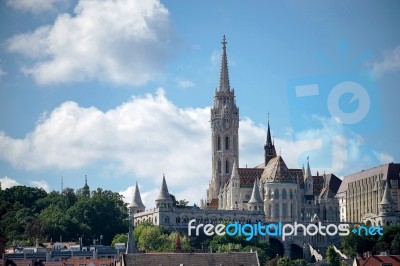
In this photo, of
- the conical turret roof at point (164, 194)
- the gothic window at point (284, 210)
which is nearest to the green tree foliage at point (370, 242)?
the gothic window at point (284, 210)

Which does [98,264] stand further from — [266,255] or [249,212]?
[249,212]

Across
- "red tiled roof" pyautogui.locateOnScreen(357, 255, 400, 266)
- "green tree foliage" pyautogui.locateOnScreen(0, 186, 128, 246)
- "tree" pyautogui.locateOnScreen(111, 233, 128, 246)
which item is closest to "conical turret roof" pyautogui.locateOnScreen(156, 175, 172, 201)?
"green tree foliage" pyautogui.locateOnScreen(0, 186, 128, 246)

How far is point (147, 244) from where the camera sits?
168m

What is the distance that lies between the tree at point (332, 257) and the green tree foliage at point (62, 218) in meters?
32.2

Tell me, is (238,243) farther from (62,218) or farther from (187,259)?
(187,259)

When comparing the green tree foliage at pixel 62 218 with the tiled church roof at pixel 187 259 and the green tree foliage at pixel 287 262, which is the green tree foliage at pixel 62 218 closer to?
the green tree foliage at pixel 287 262

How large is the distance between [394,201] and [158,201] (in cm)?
3978

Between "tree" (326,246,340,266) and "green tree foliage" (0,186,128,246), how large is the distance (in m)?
32.2

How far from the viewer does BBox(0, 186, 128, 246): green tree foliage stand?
17350 cm

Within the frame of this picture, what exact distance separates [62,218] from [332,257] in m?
40.7

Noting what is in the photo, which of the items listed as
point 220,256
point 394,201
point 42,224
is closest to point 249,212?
point 394,201

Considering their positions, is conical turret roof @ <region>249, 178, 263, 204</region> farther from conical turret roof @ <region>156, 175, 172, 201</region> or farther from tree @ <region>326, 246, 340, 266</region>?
tree @ <region>326, 246, 340, 266</region>

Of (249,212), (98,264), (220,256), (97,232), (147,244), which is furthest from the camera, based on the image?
(249,212)

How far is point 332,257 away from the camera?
168625 millimetres
